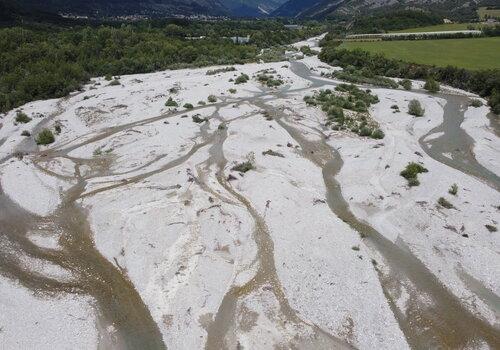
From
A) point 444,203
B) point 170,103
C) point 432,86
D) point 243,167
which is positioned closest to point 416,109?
point 432,86

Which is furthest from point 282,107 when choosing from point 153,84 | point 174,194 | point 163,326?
point 163,326

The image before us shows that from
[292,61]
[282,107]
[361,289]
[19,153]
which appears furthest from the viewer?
[292,61]

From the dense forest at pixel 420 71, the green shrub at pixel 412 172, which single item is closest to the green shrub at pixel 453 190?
the green shrub at pixel 412 172

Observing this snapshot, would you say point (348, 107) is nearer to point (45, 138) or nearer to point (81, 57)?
point (45, 138)

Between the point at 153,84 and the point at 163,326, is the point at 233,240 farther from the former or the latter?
the point at 153,84

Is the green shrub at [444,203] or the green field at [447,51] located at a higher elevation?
the green shrub at [444,203]

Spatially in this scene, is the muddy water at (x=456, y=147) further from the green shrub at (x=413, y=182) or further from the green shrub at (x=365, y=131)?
the green shrub at (x=413, y=182)
